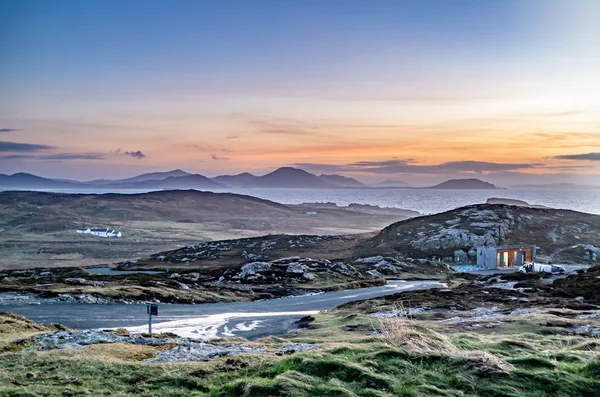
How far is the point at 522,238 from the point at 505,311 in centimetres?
8599

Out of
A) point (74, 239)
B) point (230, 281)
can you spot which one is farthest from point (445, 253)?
point (74, 239)

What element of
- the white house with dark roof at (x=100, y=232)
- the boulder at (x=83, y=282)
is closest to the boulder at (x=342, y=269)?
the boulder at (x=83, y=282)

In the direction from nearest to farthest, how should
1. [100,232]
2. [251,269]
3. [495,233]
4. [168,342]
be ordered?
[168,342]
[251,269]
[495,233]
[100,232]

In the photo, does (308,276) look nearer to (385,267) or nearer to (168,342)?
(385,267)

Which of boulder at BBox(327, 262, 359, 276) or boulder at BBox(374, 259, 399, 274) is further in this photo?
boulder at BBox(374, 259, 399, 274)

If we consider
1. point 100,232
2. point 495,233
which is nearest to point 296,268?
point 495,233

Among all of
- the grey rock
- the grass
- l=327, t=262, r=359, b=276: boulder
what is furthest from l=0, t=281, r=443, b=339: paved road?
Result: l=327, t=262, r=359, b=276: boulder

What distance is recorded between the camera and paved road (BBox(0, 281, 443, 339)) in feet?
129

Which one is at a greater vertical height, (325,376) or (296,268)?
(325,376)

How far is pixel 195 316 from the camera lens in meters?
46.4

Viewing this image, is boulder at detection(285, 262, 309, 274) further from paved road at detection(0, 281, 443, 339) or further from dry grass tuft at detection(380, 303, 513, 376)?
dry grass tuft at detection(380, 303, 513, 376)

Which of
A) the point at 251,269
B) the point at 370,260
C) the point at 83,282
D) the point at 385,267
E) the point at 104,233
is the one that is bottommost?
the point at 104,233

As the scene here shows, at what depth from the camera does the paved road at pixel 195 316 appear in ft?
129

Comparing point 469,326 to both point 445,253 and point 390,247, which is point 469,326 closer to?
point 445,253
